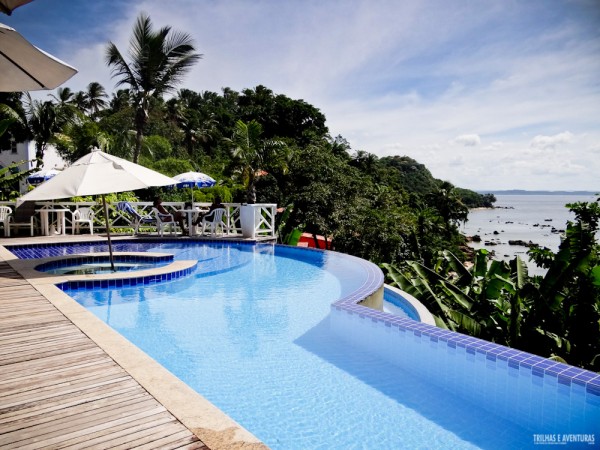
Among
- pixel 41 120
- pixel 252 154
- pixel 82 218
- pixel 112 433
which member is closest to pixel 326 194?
pixel 252 154

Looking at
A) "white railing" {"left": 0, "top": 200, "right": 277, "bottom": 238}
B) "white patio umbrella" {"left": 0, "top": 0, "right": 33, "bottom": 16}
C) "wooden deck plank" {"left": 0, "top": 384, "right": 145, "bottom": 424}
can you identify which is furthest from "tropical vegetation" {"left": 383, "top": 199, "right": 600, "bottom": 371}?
"white railing" {"left": 0, "top": 200, "right": 277, "bottom": 238}

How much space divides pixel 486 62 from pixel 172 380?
17.3 m

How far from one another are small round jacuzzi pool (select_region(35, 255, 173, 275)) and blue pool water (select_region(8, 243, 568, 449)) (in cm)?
195

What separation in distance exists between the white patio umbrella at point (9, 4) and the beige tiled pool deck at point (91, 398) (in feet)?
9.00

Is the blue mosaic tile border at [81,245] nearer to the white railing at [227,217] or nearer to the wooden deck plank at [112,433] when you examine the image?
the white railing at [227,217]

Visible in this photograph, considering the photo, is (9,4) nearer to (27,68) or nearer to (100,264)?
(27,68)

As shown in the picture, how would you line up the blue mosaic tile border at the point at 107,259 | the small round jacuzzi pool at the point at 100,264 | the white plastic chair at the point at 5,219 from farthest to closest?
the white plastic chair at the point at 5,219, the blue mosaic tile border at the point at 107,259, the small round jacuzzi pool at the point at 100,264

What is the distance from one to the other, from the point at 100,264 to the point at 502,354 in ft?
30.2

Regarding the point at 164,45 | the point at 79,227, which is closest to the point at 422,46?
the point at 164,45

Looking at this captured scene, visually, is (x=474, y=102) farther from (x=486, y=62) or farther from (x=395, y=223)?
(x=395, y=223)

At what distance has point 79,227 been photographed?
47.4ft

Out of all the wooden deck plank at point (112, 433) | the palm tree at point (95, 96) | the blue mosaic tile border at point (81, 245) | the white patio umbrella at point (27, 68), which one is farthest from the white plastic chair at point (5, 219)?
the palm tree at point (95, 96)

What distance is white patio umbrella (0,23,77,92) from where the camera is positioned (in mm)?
3682

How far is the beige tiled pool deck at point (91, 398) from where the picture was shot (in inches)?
101
